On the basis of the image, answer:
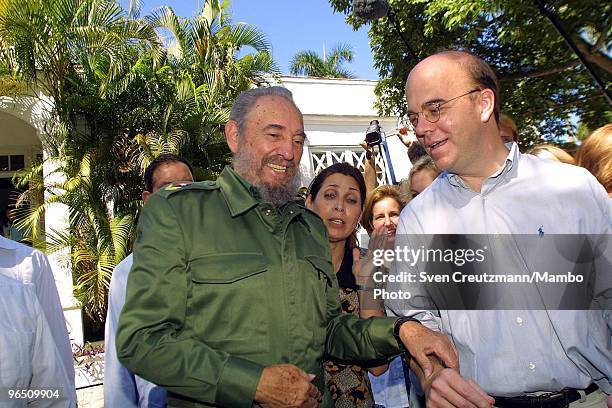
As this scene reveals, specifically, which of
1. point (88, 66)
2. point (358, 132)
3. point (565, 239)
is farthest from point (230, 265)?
point (358, 132)

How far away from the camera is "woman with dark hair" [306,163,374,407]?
9.45ft

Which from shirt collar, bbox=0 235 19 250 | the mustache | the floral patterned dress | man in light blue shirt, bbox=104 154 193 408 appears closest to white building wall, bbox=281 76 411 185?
man in light blue shirt, bbox=104 154 193 408

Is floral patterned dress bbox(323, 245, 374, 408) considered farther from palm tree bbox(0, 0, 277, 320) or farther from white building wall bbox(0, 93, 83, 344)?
white building wall bbox(0, 93, 83, 344)

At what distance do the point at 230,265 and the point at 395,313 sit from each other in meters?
0.71

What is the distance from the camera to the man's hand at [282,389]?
67.7 inches

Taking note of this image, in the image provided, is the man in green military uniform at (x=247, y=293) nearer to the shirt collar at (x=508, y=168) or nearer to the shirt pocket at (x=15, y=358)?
the shirt pocket at (x=15, y=358)

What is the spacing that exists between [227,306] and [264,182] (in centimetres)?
52

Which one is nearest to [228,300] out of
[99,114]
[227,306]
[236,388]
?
[227,306]

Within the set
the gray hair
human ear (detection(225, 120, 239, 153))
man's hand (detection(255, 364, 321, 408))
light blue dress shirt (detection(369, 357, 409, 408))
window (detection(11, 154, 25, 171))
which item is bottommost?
light blue dress shirt (detection(369, 357, 409, 408))

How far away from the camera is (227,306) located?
187 cm

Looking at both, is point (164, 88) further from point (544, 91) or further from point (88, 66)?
point (544, 91)

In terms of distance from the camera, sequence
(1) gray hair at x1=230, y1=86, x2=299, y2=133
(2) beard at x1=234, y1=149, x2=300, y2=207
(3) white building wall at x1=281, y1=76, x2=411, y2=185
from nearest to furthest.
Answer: (2) beard at x1=234, y1=149, x2=300, y2=207, (1) gray hair at x1=230, y1=86, x2=299, y2=133, (3) white building wall at x1=281, y1=76, x2=411, y2=185

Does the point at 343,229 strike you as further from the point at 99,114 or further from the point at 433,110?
the point at 99,114

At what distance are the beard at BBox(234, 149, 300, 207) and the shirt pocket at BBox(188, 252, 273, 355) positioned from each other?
1.05 feet
